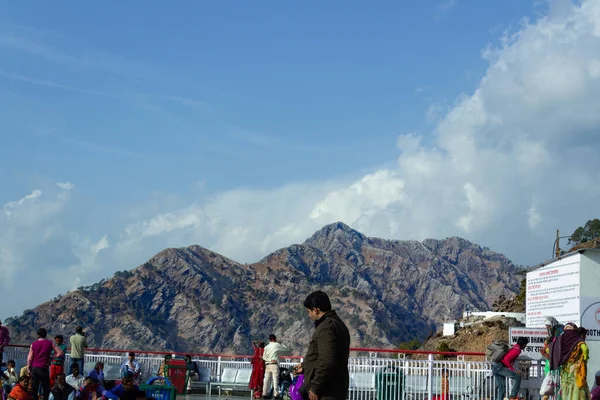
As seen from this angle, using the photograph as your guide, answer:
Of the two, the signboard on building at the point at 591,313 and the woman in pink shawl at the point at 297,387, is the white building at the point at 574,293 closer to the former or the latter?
the signboard on building at the point at 591,313

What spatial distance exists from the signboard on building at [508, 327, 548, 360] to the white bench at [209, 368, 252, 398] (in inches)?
339

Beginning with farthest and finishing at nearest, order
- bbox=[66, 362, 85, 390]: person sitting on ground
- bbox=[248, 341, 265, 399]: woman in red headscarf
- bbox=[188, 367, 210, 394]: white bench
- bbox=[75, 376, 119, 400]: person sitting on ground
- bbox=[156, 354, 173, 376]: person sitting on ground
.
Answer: bbox=[188, 367, 210, 394]: white bench → bbox=[248, 341, 265, 399]: woman in red headscarf → bbox=[156, 354, 173, 376]: person sitting on ground → bbox=[66, 362, 85, 390]: person sitting on ground → bbox=[75, 376, 119, 400]: person sitting on ground

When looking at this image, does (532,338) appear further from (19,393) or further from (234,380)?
(19,393)

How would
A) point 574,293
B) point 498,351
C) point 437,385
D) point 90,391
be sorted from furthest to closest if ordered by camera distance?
point 574,293, point 437,385, point 498,351, point 90,391

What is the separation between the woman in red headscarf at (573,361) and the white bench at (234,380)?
11588mm

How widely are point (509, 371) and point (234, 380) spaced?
32.3ft

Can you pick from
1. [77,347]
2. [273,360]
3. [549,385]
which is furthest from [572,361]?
[77,347]

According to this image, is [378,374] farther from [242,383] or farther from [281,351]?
[242,383]

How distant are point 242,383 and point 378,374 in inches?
233

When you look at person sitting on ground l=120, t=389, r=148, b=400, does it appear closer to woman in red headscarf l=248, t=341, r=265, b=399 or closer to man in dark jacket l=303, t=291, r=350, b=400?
man in dark jacket l=303, t=291, r=350, b=400

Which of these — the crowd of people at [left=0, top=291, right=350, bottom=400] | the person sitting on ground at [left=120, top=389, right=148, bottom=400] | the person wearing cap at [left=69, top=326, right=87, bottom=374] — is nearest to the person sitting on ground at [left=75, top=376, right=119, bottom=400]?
the crowd of people at [left=0, top=291, right=350, bottom=400]

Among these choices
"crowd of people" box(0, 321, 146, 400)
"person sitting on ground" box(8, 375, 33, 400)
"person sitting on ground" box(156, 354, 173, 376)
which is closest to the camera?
"person sitting on ground" box(8, 375, 33, 400)

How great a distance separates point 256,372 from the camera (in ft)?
71.5

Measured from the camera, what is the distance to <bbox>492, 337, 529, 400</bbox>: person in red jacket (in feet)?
55.3
